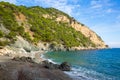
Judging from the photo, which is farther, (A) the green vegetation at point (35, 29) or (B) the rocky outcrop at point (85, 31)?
(B) the rocky outcrop at point (85, 31)

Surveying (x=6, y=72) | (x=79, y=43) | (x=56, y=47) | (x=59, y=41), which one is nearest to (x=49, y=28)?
(x=59, y=41)

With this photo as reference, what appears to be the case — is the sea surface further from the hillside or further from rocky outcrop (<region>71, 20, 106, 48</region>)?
rocky outcrop (<region>71, 20, 106, 48</region>)

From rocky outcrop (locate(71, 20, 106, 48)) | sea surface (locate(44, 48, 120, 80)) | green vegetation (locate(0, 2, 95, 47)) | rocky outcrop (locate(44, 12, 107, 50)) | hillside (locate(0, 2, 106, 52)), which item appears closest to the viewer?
sea surface (locate(44, 48, 120, 80))

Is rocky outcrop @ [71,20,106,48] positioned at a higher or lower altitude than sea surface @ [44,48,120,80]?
higher

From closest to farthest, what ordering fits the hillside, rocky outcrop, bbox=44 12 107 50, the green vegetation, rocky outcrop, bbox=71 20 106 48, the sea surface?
the sea surface < the hillside < the green vegetation < rocky outcrop, bbox=44 12 107 50 < rocky outcrop, bbox=71 20 106 48

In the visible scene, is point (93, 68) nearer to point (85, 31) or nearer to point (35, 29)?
point (35, 29)

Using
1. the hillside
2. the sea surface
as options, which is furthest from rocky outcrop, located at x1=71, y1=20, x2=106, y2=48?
the sea surface

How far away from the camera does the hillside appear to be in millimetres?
85500

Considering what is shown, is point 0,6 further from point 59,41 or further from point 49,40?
point 59,41

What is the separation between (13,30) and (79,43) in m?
72.2

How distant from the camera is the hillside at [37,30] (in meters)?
85.5

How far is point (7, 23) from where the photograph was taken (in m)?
88.0

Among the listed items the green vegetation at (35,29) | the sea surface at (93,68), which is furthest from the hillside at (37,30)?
the sea surface at (93,68)

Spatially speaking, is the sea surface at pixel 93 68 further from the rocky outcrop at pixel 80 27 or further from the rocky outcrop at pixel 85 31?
the rocky outcrop at pixel 85 31
